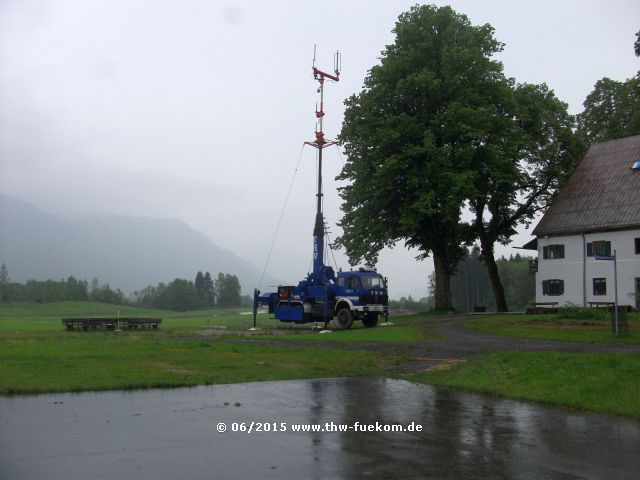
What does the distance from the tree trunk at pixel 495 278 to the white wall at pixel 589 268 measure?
9.05 feet

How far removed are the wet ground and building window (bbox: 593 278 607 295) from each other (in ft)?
110

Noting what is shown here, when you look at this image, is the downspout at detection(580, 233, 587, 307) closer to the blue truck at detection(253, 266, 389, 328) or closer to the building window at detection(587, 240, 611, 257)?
the building window at detection(587, 240, 611, 257)

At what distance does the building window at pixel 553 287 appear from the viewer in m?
45.8

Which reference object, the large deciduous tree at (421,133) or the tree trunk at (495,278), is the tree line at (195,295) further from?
the large deciduous tree at (421,133)

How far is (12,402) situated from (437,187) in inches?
1260

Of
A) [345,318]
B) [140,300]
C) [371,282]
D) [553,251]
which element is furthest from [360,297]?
[140,300]

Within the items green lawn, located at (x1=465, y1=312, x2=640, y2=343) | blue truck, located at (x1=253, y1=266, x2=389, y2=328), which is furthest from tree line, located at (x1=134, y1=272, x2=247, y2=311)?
green lawn, located at (x1=465, y1=312, x2=640, y2=343)

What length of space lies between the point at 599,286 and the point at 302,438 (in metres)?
38.8

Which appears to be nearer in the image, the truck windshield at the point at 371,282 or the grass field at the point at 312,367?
the grass field at the point at 312,367

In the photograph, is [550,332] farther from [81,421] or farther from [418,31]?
[418,31]

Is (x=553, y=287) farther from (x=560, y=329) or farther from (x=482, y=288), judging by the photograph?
(x=482, y=288)

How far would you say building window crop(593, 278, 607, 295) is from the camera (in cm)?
4284

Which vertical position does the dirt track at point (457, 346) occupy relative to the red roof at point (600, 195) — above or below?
below

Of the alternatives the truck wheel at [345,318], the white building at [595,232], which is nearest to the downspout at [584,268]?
the white building at [595,232]
